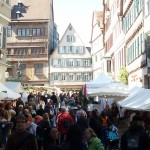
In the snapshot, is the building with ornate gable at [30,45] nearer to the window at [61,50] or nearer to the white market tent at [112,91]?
the window at [61,50]

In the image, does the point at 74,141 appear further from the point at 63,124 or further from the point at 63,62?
the point at 63,62

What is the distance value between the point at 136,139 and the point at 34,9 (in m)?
61.5

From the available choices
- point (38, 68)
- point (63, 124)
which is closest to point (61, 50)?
point (38, 68)

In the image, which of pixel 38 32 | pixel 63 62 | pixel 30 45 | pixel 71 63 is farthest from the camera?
pixel 71 63

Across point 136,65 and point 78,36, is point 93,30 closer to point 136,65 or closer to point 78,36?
point 78,36

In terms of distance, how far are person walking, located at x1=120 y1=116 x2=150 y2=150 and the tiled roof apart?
5901 cm

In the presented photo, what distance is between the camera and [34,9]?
221 feet

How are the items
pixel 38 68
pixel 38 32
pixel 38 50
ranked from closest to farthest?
pixel 38 50, pixel 38 32, pixel 38 68

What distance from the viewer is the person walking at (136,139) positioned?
295 inches

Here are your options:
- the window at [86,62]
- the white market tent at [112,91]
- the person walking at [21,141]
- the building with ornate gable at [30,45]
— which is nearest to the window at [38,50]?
the building with ornate gable at [30,45]

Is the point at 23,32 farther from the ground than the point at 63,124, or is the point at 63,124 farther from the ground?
the point at 23,32

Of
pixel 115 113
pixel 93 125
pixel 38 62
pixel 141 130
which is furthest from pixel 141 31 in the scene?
pixel 38 62

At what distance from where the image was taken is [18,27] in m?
65.9

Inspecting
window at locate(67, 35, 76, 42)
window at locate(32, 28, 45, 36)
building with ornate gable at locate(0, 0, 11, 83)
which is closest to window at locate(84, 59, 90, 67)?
window at locate(67, 35, 76, 42)
